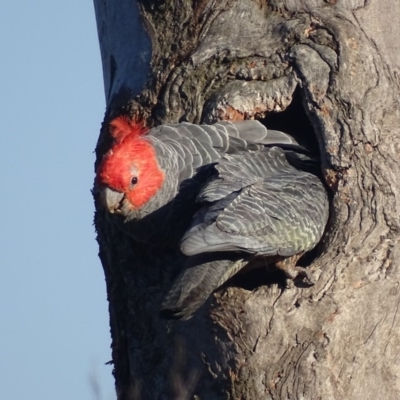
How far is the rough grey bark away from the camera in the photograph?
5.02 m

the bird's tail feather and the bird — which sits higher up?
the bird

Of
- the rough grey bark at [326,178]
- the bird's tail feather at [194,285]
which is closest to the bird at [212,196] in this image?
the bird's tail feather at [194,285]

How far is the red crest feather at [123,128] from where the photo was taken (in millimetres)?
5574

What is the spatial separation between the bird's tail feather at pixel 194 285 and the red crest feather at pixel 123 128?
1.09 metres

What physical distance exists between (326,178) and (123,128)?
4.10ft

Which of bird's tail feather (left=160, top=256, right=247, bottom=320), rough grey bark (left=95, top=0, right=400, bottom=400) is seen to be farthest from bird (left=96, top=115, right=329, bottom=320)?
rough grey bark (left=95, top=0, right=400, bottom=400)

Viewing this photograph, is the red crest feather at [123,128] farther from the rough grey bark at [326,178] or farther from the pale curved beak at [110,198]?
the pale curved beak at [110,198]

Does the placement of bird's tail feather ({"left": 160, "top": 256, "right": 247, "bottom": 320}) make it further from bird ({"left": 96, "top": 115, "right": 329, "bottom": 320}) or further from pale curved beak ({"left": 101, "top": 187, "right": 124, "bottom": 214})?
pale curved beak ({"left": 101, "top": 187, "right": 124, "bottom": 214})

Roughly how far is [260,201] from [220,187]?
0.73 feet

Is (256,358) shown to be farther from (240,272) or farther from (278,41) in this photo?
(278,41)

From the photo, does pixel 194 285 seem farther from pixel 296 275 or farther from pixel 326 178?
pixel 326 178

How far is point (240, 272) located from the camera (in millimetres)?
5387

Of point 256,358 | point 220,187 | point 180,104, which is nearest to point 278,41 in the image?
point 180,104

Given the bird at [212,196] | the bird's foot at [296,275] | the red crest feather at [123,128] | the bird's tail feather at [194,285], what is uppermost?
the red crest feather at [123,128]
